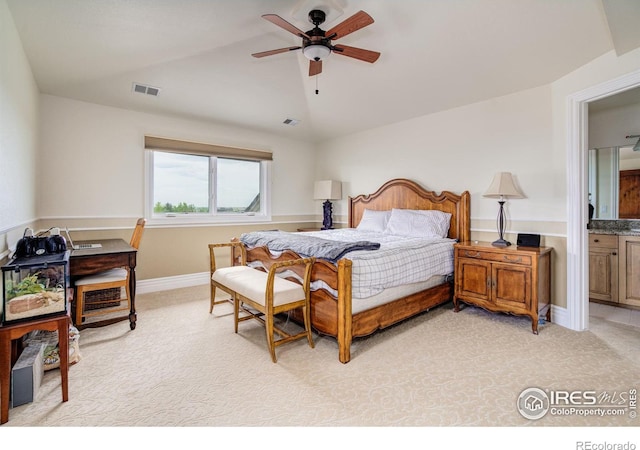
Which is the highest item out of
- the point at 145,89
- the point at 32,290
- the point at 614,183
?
the point at 145,89

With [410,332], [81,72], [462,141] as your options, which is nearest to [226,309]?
[410,332]

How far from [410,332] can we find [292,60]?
336 cm

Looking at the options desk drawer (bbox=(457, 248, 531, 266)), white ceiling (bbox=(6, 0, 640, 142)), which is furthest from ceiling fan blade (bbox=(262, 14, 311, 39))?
desk drawer (bbox=(457, 248, 531, 266))

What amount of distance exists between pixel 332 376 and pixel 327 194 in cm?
365

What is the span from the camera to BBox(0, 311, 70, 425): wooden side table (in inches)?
66.1

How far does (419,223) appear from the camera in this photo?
158 inches

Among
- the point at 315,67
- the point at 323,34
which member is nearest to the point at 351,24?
the point at 323,34

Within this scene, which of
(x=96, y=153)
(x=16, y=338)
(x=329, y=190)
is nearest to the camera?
(x=16, y=338)

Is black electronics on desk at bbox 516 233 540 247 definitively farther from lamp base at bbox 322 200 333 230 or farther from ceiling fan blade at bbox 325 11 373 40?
lamp base at bbox 322 200 333 230

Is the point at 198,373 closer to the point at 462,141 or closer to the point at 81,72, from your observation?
the point at 81,72

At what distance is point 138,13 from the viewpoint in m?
2.45

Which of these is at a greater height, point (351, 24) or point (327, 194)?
point (351, 24)

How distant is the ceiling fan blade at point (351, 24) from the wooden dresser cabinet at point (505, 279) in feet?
7.90

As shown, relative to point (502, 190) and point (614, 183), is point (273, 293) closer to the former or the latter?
point (502, 190)
